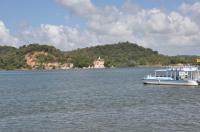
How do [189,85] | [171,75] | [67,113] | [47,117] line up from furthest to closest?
[171,75] < [189,85] < [67,113] < [47,117]

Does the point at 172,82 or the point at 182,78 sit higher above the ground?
the point at 182,78

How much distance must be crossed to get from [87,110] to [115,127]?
15.6m

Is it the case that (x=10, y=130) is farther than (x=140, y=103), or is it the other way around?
(x=140, y=103)

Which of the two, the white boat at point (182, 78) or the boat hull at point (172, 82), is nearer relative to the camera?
the boat hull at point (172, 82)

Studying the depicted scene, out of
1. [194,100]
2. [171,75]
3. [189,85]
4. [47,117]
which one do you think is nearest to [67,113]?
[47,117]

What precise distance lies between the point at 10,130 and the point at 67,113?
13.1 meters

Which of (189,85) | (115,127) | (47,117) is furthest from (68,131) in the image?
(189,85)

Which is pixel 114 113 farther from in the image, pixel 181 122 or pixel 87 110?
pixel 181 122

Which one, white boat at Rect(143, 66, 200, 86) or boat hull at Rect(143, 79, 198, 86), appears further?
white boat at Rect(143, 66, 200, 86)

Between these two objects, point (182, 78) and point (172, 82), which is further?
point (182, 78)

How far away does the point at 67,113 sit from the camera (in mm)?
54875

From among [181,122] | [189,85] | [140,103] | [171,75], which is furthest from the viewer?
[171,75]

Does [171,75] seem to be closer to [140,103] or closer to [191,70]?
[191,70]

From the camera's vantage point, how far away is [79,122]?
153 ft
